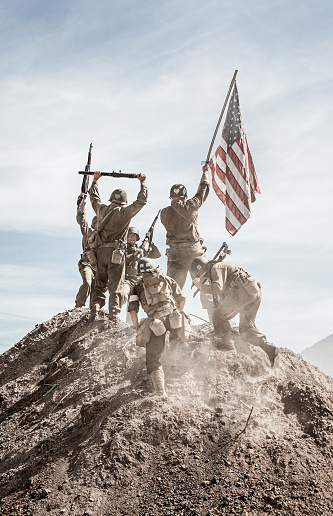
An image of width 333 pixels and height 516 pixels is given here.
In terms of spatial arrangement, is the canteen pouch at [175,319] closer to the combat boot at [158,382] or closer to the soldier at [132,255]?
the combat boot at [158,382]

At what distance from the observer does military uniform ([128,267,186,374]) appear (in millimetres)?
7211

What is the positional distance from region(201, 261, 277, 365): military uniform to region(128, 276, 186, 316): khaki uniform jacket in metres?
0.69

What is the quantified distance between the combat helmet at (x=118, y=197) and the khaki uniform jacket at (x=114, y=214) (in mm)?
84

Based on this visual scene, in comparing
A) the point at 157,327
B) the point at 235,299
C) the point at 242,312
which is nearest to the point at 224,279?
the point at 235,299

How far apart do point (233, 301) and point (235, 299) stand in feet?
0.15

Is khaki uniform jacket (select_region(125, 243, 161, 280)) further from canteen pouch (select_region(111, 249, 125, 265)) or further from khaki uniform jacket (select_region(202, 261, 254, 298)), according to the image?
khaki uniform jacket (select_region(202, 261, 254, 298))

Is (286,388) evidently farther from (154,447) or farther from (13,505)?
(13,505)

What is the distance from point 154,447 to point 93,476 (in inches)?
31.7

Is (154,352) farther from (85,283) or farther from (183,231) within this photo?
(85,283)

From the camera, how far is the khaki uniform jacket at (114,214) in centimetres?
989

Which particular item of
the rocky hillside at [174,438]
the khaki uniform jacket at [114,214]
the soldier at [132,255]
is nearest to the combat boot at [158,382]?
the rocky hillside at [174,438]

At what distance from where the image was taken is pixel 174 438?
Result: 6.39m

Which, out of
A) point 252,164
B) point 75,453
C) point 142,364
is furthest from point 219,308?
point 252,164

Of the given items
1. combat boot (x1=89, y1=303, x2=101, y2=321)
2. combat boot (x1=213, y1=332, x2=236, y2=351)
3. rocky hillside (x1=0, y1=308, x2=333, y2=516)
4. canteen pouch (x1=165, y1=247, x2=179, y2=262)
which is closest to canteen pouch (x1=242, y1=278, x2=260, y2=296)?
combat boot (x1=213, y1=332, x2=236, y2=351)
